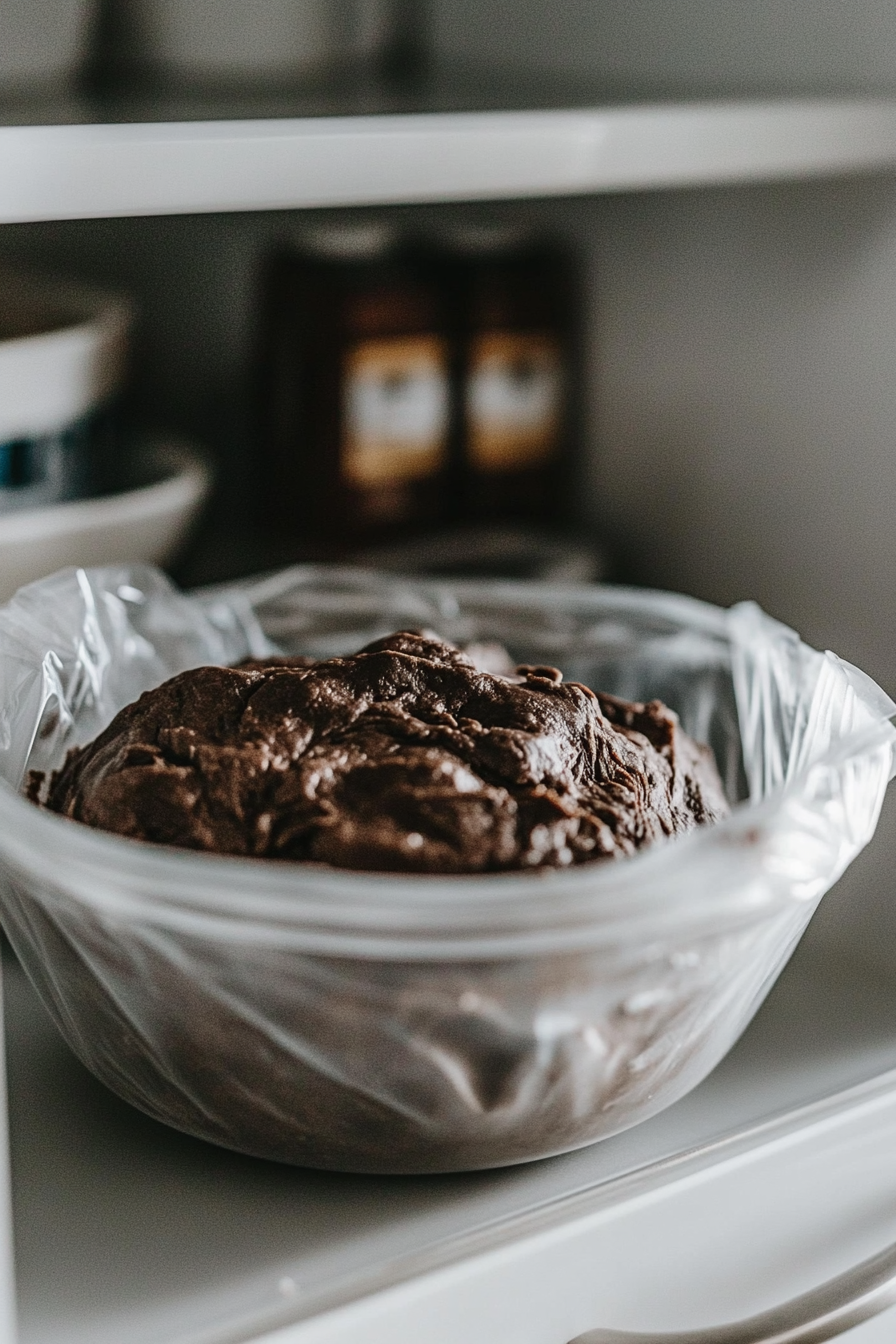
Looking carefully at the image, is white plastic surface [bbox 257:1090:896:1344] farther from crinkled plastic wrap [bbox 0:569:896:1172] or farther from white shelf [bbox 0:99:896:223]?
white shelf [bbox 0:99:896:223]

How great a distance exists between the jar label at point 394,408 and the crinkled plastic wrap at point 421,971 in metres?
0.33

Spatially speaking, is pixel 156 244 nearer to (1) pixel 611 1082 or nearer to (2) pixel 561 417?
(2) pixel 561 417

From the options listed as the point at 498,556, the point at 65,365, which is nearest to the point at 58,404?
the point at 65,365

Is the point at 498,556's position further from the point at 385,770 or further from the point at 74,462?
the point at 385,770

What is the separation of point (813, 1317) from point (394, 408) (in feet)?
1.70

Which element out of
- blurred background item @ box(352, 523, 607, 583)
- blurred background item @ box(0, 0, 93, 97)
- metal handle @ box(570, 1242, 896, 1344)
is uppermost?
blurred background item @ box(0, 0, 93, 97)

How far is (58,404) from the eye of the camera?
664 millimetres

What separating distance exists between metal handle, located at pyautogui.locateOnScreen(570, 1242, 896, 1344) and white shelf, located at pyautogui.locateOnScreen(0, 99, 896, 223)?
0.41m

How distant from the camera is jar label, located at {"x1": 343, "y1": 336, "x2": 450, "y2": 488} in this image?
81 cm

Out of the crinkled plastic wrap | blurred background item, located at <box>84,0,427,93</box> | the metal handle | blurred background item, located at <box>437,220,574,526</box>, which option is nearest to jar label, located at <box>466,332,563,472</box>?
blurred background item, located at <box>437,220,574,526</box>

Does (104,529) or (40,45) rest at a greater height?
(40,45)

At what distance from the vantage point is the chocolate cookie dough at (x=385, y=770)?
1.44 feet

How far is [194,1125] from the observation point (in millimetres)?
478

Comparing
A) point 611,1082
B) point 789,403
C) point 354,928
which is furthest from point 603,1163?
point 789,403
